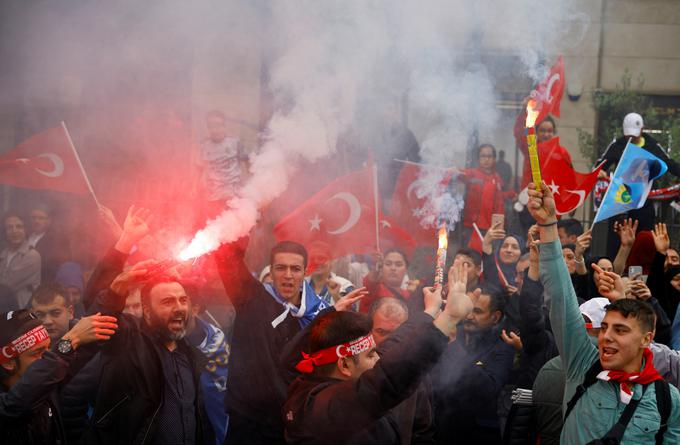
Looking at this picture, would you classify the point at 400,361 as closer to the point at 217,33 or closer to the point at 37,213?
the point at 217,33

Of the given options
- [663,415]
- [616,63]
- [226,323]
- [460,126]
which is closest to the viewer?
[663,415]

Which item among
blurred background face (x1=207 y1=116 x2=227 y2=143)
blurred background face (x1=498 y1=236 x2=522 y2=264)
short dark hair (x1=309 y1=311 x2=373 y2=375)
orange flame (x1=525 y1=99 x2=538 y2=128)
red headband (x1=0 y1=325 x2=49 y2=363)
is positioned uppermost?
orange flame (x1=525 y1=99 x2=538 y2=128)

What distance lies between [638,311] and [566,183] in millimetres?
3582

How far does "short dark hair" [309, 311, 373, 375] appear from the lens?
3344 mm

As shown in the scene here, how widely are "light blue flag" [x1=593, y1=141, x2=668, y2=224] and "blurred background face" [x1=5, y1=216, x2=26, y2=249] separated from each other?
499cm

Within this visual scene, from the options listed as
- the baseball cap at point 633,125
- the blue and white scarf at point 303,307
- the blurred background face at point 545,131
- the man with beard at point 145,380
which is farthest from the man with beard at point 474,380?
the baseball cap at point 633,125

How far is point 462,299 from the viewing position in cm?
313

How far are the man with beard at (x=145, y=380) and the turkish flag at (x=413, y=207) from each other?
305cm

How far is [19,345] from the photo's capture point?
13.8 ft

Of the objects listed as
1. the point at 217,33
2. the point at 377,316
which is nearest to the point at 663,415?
the point at 377,316

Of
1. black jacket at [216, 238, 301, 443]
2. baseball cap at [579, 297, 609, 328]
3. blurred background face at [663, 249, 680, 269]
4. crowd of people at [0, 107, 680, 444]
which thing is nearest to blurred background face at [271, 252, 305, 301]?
crowd of people at [0, 107, 680, 444]

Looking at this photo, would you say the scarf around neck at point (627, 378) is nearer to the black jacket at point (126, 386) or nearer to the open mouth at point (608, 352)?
the open mouth at point (608, 352)

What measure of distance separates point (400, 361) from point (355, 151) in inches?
168

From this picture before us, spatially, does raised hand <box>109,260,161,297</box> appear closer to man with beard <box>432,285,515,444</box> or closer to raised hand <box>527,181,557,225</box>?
man with beard <box>432,285,515,444</box>
